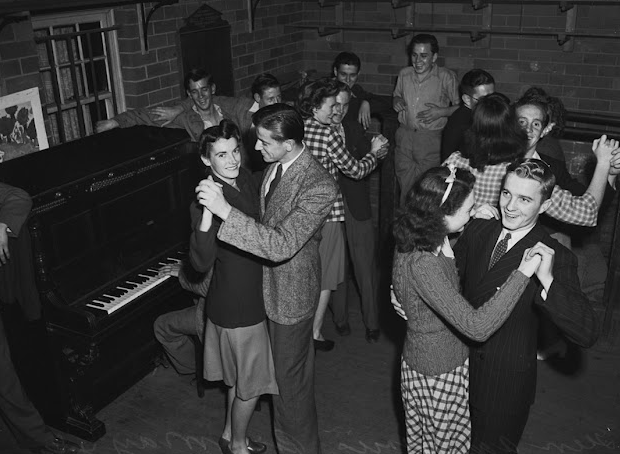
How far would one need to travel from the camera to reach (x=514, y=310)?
2.58 metres

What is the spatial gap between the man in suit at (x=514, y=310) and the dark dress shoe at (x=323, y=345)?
1.85 meters

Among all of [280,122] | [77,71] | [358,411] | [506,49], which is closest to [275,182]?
[280,122]

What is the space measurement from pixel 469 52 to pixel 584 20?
1.10 meters

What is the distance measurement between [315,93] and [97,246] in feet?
5.00

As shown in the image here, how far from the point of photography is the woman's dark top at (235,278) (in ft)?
9.91

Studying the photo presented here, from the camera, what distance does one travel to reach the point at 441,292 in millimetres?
2508

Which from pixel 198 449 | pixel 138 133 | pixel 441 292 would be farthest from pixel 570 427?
pixel 138 133

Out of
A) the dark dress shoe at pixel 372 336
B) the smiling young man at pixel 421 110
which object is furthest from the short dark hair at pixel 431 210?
the smiling young man at pixel 421 110

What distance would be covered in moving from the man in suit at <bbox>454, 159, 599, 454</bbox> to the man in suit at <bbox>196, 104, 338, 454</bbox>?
74 centimetres

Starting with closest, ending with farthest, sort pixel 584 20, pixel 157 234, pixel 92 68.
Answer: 1. pixel 157 234
2. pixel 92 68
3. pixel 584 20

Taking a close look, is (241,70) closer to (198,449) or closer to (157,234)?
(157,234)

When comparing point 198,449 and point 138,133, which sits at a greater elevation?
point 138,133

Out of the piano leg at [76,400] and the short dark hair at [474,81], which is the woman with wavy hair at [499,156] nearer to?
the short dark hair at [474,81]

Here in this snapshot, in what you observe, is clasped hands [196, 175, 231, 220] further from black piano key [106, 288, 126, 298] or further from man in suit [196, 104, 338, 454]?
black piano key [106, 288, 126, 298]
